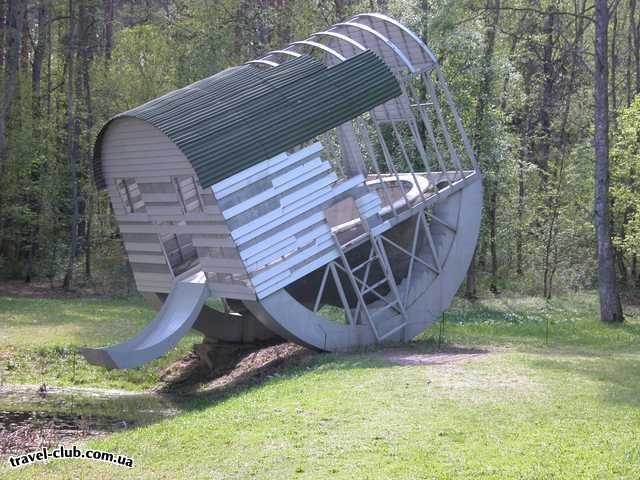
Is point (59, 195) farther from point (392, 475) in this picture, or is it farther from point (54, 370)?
point (392, 475)

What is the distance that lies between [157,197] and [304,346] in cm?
414

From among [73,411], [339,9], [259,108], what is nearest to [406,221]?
[259,108]

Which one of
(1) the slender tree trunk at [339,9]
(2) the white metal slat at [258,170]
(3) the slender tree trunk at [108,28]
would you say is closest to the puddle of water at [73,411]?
(2) the white metal slat at [258,170]

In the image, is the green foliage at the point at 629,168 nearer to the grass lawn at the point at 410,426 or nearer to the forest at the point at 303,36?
the forest at the point at 303,36

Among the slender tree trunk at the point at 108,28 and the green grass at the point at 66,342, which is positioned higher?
the slender tree trunk at the point at 108,28

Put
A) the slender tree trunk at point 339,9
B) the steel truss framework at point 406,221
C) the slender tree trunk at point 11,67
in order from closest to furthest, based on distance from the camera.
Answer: the steel truss framework at point 406,221 → the slender tree trunk at point 11,67 → the slender tree trunk at point 339,9

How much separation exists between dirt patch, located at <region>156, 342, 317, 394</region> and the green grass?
61 cm

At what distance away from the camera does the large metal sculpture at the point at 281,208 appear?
1625 cm

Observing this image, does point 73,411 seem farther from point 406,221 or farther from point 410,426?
point 406,221

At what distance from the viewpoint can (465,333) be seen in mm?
22266

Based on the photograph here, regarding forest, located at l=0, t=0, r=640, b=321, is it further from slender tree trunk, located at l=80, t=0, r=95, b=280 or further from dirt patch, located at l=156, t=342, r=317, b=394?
dirt patch, located at l=156, t=342, r=317, b=394

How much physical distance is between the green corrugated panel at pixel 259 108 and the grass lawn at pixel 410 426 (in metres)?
4.16

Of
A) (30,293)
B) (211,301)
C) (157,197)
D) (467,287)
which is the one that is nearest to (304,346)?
(157,197)

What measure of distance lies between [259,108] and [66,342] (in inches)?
332
